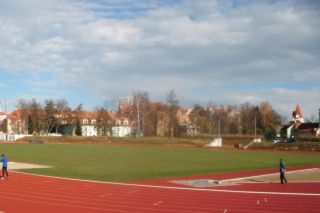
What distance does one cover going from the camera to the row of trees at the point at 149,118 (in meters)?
136

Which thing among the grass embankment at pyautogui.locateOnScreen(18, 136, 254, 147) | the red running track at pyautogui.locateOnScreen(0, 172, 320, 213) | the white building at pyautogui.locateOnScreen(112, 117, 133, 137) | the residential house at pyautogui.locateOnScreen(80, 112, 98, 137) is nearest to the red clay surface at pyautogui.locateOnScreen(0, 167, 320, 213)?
the red running track at pyautogui.locateOnScreen(0, 172, 320, 213)

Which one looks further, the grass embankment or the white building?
the white building

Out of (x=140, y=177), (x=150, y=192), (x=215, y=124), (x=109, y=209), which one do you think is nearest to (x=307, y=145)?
(x=140, y=177)

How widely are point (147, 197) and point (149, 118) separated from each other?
124 m

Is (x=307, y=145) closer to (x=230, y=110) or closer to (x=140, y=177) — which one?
(x=140, y=177)

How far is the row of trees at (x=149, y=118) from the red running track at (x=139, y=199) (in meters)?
103

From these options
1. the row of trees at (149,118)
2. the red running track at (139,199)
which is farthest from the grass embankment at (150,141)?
the red running track at (139,199)

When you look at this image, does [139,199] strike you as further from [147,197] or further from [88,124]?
[88,124]

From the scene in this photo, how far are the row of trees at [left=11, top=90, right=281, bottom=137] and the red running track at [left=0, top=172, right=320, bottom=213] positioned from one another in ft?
337

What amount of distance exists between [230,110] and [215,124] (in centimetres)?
1259

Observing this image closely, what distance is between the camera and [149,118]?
5748 inches

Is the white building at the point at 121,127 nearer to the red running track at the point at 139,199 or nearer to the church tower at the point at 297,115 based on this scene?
the church tower at the point at 297,115

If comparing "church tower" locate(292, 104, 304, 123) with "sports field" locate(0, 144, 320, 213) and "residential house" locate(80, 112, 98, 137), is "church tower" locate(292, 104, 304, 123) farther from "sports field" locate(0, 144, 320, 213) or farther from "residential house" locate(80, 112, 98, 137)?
"sports field" locate(0, 144, 320, 213)

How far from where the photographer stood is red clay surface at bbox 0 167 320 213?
62.2 feet
